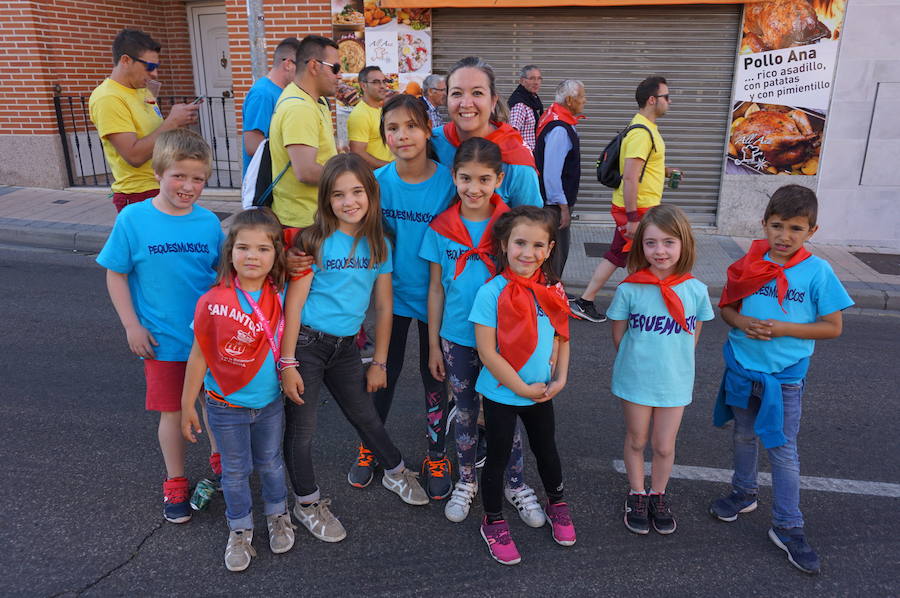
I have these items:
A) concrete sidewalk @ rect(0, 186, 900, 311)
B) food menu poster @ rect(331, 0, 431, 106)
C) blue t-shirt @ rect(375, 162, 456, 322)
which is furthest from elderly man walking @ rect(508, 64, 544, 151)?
blue t-shirt @ rect(375, 162, 456, 322)

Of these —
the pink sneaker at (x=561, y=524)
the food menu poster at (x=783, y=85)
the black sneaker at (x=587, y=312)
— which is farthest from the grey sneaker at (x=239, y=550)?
the food menu poster at (x=783, y=85)

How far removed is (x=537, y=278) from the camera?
275 cm

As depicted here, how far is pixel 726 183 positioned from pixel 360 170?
23.5 feet

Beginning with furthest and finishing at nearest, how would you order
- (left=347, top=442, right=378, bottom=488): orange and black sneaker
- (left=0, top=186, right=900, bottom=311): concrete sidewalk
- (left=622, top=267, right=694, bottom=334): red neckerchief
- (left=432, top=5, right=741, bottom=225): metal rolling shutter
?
(left=432, top=5, right=741, bottom=225): metal rolling shutter, (left=0, top=186, right=900, bottom=311): concrete sidewalk, (left=347, top=442, right=378, bottom=488): orange and black sneaker, (left=622, top=267, right=694, bottom=334): red neckerchief

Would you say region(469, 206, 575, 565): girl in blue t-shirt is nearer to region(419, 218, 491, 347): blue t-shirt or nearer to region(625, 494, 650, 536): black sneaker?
region(419, 218, 491, 347): blue t-shirt

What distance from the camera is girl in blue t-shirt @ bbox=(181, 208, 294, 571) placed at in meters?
2.57

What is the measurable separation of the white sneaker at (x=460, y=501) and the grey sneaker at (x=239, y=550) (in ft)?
2.90

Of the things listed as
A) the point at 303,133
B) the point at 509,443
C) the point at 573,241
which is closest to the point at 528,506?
the point at 509,443

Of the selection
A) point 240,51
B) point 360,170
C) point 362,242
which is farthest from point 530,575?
point 240,51

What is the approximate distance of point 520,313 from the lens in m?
2.65

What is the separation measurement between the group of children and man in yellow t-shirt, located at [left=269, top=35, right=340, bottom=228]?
74 centimetres

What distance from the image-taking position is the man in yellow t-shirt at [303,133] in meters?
3.59

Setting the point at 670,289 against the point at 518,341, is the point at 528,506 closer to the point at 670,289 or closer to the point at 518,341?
the point at 518,341

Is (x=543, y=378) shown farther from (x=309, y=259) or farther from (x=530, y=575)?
(x=309, y=259)
